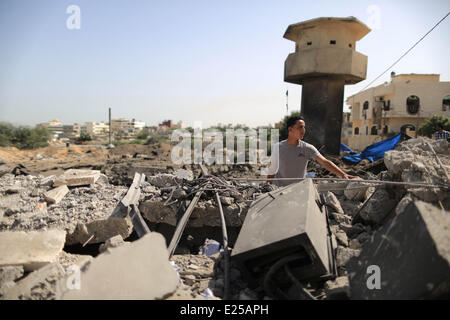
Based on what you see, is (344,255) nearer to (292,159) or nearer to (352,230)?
(352,230)

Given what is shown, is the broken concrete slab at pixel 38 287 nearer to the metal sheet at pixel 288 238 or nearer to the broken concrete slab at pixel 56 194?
the metal sheet at pixel 288 238

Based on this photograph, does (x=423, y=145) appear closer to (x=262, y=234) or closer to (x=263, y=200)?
(x=263, y=200)

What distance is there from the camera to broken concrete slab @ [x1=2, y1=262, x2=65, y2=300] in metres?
1.84

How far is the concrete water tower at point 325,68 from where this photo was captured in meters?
11.8

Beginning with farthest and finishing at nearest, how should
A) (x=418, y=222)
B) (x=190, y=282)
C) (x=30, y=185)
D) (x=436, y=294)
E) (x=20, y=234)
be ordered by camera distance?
(x=30, y=185) → (x=20, y=234) → (x=190, y=282) → (x=418, y=222) → (x=436, y=294)

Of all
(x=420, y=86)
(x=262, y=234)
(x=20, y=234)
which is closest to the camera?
(x=262, y=234)

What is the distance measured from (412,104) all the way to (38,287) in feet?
124

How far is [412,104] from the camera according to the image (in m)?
30.8

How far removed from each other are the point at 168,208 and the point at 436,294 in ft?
10.2

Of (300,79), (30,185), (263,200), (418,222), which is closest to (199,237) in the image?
(263,200)

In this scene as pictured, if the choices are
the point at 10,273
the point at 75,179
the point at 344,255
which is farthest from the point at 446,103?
the point at 10,273

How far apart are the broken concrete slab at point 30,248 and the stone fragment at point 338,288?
7.51ft

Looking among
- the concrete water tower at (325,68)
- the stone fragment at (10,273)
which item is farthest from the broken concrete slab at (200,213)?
the concrete water tower at (325,68)

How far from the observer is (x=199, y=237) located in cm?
399
